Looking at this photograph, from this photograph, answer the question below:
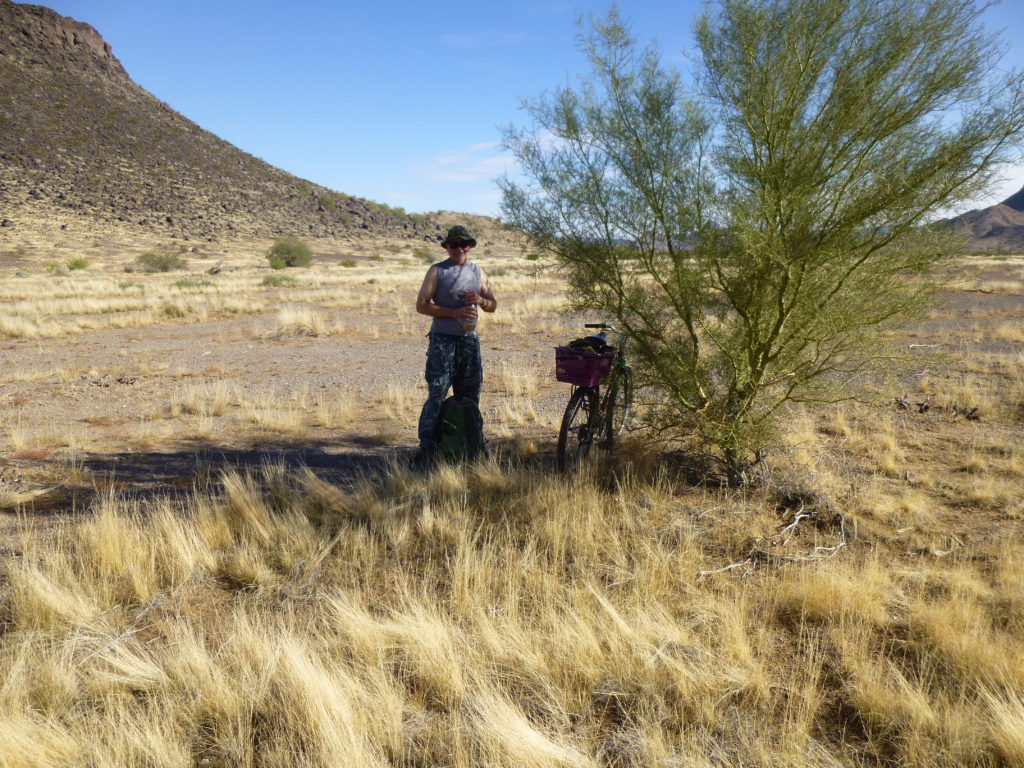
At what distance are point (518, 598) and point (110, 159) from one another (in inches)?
2654

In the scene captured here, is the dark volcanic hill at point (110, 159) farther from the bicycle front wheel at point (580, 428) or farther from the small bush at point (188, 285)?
the bicycle front wheel at point (580, 428)

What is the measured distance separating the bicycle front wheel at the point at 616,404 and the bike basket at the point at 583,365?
0.21 m

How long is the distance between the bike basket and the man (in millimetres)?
744

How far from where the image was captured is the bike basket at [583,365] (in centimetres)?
532

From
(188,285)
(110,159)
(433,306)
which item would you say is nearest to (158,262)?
(188,285)

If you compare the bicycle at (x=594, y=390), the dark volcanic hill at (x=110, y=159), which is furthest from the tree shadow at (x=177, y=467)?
the dark volcanic hill at (x=110, y=159)

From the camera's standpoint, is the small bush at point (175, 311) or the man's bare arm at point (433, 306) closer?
the man's bare arm at point (433, 306)

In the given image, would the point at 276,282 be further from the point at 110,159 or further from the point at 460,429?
the point at 110,159

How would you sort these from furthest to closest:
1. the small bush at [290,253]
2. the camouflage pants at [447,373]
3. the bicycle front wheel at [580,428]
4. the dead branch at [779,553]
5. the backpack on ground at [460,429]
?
the small bush at [290,253]
the backpack on ground at [460,429]
the camouflage pants at [447,373]
the bicycle front wheel at [580,428]
the dead branch at [779,553]

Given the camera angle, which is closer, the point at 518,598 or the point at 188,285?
the point at 518,598

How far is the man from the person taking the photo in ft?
17.8

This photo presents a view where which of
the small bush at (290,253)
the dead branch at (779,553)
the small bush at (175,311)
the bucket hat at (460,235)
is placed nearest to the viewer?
the dead branch at (779,553)

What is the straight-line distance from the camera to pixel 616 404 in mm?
5832

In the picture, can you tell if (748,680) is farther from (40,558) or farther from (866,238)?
(40,558)
